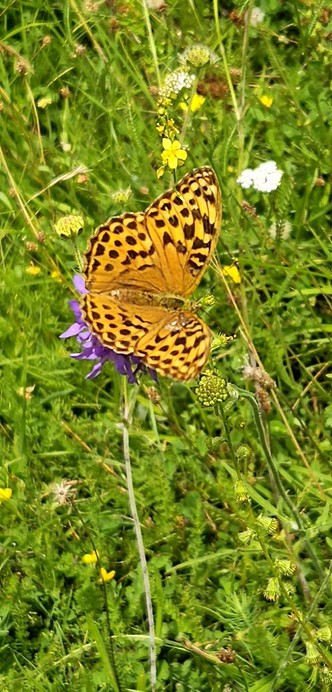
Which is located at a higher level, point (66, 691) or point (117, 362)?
point (117, 362)

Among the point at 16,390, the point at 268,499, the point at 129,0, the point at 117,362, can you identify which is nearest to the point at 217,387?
the point at 117,362

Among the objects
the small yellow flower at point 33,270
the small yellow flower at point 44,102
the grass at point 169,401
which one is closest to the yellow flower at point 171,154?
the grass at point 169,401

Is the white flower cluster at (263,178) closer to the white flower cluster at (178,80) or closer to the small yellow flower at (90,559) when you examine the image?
the white flower cluster at (178,80)

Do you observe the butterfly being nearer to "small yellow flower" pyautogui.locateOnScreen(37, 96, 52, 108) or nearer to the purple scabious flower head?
the purple scabious flower head

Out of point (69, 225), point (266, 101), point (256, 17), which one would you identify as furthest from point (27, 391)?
point (256, 17)

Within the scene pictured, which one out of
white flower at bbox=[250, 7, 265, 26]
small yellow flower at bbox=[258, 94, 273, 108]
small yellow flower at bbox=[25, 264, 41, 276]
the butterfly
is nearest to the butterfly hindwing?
the butterfly

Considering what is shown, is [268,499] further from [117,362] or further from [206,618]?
[117,362]
